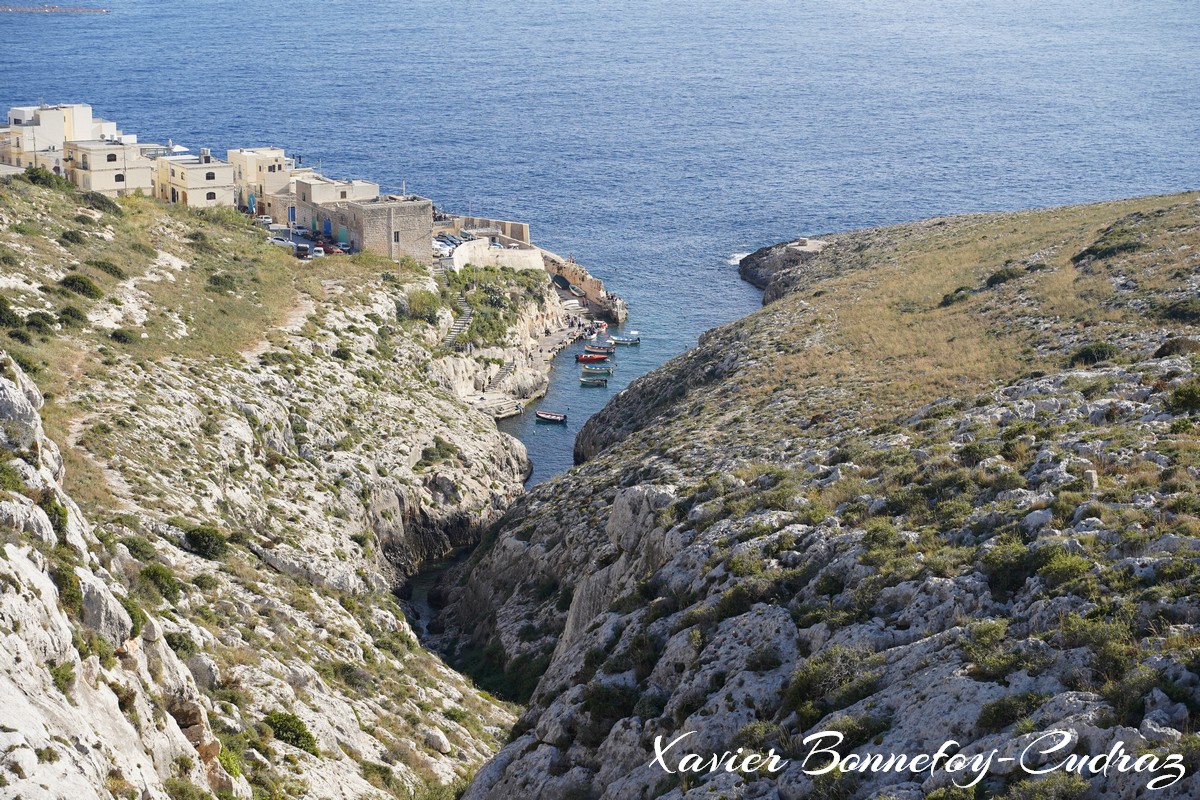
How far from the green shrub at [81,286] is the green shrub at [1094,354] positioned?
160 ft

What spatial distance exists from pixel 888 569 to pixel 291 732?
56.3ft

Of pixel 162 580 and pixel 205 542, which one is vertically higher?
pixel 162 580

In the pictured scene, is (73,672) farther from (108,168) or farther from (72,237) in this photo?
(108,168)

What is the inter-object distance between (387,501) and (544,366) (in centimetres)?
4253

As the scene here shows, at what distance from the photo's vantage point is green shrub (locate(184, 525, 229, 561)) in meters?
44.8

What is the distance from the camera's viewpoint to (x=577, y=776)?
29297 mm

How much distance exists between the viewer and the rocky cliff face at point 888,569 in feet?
75.7

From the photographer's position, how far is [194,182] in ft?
335

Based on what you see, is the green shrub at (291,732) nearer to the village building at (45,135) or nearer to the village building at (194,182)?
the village building at (194,182)

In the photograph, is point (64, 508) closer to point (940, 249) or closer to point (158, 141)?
point (940, 249)

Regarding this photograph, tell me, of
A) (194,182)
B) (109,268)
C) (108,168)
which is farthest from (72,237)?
(194,182)

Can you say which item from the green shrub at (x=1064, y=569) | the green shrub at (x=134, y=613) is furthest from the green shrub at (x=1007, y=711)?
the green shrub at (x=134, y=613)

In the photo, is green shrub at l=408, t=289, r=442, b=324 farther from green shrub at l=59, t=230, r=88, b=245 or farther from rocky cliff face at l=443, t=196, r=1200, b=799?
rocky cliff face at l=443, t=196, r=1200, b=799

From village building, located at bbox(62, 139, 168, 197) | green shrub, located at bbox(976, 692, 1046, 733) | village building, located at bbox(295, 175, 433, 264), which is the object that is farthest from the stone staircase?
green shrub, located at bbox(976, 692, 1046, 733)
